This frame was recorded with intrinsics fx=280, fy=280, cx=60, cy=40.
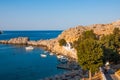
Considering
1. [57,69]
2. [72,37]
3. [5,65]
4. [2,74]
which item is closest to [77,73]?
[57,69]

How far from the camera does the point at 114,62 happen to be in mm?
79062

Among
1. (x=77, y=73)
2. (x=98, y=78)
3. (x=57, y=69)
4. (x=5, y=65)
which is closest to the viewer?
(x=98, y=78)

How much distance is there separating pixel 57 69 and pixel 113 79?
47.9m

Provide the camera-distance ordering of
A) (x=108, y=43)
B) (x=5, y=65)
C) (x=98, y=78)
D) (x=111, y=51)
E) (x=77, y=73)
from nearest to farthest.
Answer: (x=98, y=78) < (x=111, y=51) < (x=77, y=73) < (x=108, y=43) < (x=5, y=65)

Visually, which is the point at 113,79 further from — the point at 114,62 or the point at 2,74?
the point at 2,74

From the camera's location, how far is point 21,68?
10406 cm

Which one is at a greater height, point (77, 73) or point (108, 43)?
point (108, 43)

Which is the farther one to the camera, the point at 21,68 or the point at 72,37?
the point at 72,37

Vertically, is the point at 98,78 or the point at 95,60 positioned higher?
the point at 95,60

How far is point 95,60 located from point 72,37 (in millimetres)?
89093

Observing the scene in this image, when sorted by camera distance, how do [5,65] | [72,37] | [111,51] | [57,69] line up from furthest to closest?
[72,37], [5,65], [57,69], [111,51]

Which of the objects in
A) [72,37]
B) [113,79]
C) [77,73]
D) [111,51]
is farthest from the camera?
[72,37]

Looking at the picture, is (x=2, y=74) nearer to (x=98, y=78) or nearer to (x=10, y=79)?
(x=10, y=79)

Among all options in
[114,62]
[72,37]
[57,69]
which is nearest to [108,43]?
[114,62]
